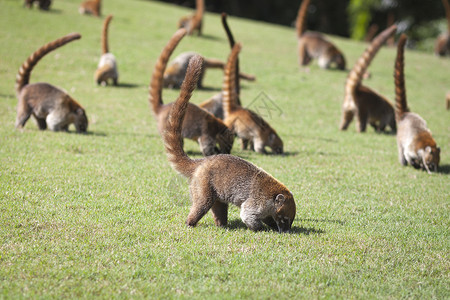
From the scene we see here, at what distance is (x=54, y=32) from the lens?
1866cm

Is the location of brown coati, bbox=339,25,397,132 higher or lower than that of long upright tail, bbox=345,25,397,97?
lower

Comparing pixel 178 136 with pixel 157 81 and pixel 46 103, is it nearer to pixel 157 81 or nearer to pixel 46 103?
pixel 157 81

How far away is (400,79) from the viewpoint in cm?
955


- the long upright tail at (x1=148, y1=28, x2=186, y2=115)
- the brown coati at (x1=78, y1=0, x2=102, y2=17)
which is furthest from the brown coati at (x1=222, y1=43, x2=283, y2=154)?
the brown coati at (x1=78, y1=0, x2=102, y2=17)

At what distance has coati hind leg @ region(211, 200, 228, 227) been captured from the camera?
5.59 metres

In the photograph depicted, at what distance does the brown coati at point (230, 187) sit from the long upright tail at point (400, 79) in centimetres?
520

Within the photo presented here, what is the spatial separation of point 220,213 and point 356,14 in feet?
113

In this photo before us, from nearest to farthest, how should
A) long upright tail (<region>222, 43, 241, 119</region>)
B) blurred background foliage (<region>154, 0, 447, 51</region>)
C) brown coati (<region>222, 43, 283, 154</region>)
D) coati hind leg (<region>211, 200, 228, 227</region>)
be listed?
coati hind leg (<region>211, 200, 228, 227</region>) → long upright tail (<region>222, 43, 241, 119</region>) → brown coati (<region>222, 43, 283, 154</region>) → blurred background foliage (<region>154, 0, 447, 51</region>)

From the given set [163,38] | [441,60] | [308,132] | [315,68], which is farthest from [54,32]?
[441,60]

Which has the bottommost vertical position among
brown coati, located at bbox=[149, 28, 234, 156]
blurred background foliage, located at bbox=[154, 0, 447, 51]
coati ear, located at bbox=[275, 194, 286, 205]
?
brown coati, located at bbox=[149, 28, 234, 156]

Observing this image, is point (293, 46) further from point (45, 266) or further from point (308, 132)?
point (45, 266)

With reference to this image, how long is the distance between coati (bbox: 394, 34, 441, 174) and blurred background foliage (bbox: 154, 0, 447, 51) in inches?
930

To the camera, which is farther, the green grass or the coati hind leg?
the coati hind leg

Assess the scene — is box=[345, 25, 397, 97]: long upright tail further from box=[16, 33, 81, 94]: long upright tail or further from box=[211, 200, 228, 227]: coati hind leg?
box=[211, 200, 228, 227]: coati hind leg
